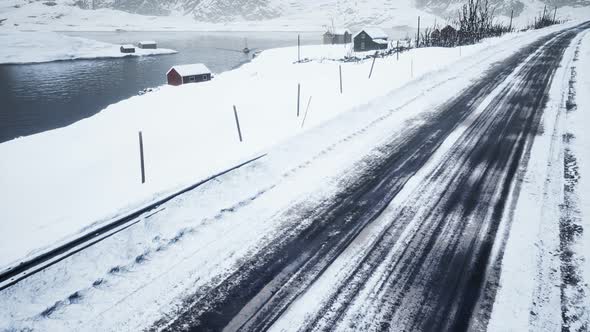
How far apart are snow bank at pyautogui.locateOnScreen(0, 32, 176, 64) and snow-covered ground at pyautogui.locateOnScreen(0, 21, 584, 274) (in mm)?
69872

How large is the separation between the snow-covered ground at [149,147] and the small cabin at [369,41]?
38.5 meters

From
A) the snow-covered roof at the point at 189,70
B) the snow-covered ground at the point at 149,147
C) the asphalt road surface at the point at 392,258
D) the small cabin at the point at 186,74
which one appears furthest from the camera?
the snow-covered roof at the point at 189,70

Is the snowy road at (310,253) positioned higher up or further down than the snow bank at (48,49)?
further down

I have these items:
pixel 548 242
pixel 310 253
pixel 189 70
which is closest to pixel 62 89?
pixel 189 70

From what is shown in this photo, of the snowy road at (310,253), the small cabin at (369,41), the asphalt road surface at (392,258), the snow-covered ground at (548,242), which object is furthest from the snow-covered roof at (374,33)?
the asphalt road surface at (392,258)

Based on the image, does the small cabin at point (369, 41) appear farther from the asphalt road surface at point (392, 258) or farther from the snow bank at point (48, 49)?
the asphalt road surface at point (392, 258)

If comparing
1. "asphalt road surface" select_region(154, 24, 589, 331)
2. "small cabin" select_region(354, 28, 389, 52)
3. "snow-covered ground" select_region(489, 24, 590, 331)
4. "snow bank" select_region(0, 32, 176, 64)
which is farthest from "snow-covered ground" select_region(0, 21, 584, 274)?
"snow bank" select_region(0, 32, 176, 64)

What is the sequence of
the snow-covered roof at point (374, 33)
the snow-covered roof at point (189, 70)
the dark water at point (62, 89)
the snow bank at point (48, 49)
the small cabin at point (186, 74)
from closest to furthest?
the dark water at point (62, 89) < the small cabin at point (186, 74) < the snow-covered roof at point (189, 70) < the snow-covered roof at point (374, 33) < the snow bank at point (48, 49)

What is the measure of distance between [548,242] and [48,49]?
325ft

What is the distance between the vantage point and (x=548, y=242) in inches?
182

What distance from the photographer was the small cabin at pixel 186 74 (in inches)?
1474

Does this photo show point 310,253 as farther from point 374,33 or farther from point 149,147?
point 374,33

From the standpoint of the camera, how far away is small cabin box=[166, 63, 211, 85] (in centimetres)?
3744

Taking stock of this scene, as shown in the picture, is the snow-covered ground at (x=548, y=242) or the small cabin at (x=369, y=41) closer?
the snow-covered ground at (x=548, y=242)
